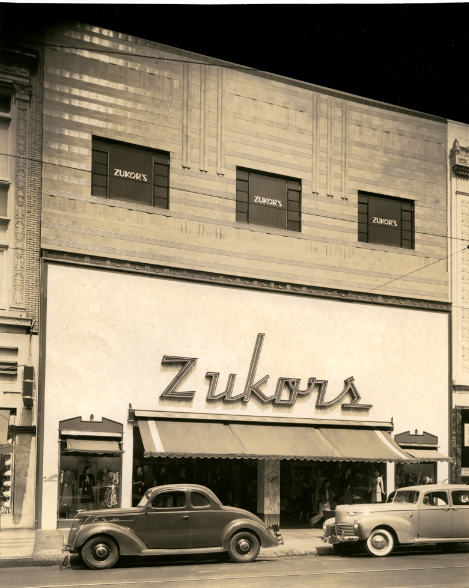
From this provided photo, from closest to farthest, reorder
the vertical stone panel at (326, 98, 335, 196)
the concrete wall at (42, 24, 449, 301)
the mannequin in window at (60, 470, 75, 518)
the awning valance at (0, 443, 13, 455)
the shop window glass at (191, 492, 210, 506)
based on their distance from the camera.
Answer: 1. the shop window glass at (191, 492, 210, 506)
2. the awning valance at (0, 443, 13, 455)
3. the mannequin in window at (60, 470, 75, 518)
4. the concrete wall at (42, 24, 449, 301)
5. the vertical stone panel at (326, 98, 335, 196)

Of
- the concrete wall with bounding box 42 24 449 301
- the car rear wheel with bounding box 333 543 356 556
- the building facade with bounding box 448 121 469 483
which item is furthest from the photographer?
the building facade with bounding box 448 121 469 483

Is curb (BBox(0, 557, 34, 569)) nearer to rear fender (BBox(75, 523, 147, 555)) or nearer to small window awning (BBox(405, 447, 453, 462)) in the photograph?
rear fender (BBox(75, 523, 147, 555))

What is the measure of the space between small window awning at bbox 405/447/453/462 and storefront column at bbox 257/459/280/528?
4.10 meters

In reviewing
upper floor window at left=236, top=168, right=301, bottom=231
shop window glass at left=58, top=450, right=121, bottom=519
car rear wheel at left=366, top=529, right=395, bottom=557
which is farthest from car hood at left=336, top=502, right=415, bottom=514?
upper floor window at left=236, top=168, right=301, bottom=231

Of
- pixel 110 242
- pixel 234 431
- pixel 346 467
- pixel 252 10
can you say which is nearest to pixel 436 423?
pixel 346 467

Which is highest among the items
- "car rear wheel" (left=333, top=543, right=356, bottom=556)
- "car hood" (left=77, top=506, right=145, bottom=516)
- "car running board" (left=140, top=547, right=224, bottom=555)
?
"car hood" (left=77, top=506, right=145, bottom=516)

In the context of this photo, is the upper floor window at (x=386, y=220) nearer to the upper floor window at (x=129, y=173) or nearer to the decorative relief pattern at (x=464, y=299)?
the decorative relief pattern at (x=464, y=299)

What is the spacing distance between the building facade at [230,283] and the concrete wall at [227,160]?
0.16ft

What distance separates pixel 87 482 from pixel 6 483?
6.38 ft

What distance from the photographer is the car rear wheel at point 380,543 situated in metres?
16.0

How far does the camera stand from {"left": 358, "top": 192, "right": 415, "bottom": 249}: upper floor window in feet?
75.4

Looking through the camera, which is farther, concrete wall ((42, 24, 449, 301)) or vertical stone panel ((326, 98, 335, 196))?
vertical stone panel ((326, 98, 335, 196))

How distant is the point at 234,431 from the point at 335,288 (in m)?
5.30

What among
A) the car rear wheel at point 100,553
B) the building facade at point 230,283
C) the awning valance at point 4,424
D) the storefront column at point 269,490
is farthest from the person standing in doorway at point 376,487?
the awning valance at point 4,424
